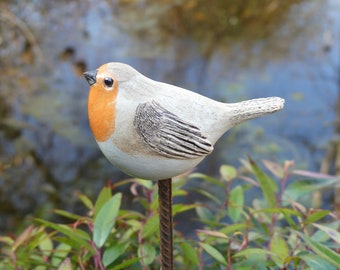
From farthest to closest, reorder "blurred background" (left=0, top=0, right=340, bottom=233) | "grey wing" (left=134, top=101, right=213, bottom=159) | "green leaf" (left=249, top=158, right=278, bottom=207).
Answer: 1. "blurred background" (left=0, top=0, right=340, bottom=233)
2. "green leaf" (left=249, top=158, right=278, bottom=207)
3. "grey wing" (left=134, top=101, right=213, bottom=159)

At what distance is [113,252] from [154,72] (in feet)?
4.06

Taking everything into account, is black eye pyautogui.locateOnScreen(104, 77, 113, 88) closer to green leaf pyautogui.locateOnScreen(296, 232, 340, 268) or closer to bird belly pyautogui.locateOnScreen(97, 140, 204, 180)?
bird belly pyautogui.locateOnScreen(97, 140, 204, 180)

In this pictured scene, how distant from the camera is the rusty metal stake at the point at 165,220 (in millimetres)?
478

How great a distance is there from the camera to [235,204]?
0.72 metres

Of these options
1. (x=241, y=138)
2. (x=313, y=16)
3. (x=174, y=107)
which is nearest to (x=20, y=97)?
(x=241, y=138)

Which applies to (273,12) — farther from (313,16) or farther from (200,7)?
(200,7)

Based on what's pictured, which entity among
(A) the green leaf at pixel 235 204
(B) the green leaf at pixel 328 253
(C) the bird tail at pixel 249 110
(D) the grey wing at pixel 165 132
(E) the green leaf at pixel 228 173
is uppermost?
(C) the bird tail at pixel 249 110

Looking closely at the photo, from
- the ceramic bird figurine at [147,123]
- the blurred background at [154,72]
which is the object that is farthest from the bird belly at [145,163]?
the blurred background at [154,72]

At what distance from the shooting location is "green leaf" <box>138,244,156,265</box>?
58 centimetres

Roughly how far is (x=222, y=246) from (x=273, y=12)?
1703 millimetres

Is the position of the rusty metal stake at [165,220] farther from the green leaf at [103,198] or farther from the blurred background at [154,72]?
the blurred background at [154,72]

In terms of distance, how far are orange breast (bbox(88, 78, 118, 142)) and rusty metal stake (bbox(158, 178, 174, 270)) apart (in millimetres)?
86

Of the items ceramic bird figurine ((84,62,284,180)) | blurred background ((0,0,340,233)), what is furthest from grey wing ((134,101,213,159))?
blurred background ((0,0,340,233))

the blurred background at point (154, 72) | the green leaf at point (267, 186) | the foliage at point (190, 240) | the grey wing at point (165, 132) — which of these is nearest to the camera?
the grey wing at point (165, 132)
